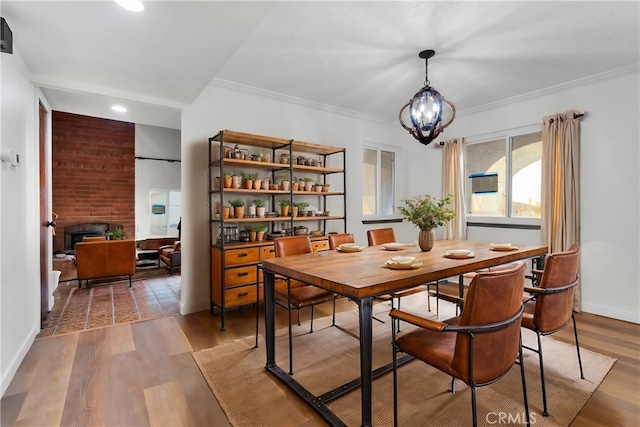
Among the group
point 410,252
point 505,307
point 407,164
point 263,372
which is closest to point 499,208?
point 407,164

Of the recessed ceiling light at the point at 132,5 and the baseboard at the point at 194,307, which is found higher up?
the recessed ceiling light at the point at 132,5

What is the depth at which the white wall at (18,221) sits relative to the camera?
2.13m

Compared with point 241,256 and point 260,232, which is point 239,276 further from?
point 260,232

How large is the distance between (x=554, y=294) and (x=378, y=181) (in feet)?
11.9

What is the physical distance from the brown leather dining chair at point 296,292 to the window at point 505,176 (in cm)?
314

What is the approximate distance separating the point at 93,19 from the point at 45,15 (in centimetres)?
27

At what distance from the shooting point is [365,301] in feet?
5.08

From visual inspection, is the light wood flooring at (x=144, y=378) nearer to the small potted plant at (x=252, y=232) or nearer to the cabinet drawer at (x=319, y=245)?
the small potted plant at (x=252, y=232)

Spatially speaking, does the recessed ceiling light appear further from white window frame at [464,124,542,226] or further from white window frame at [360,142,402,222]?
white window frame at [464,124,542,226]

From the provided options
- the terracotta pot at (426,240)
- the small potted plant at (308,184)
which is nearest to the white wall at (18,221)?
the small potted plant at (308,184)

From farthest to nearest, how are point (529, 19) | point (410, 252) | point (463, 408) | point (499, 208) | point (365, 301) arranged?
1. point (499, 208)
2. point (410, 252)
3. point (529, 19)
4. point (463, 408)
5. point (365, 301)

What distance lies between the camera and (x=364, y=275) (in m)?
1.79

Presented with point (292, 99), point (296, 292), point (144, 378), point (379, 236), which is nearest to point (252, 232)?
point (296, 292)

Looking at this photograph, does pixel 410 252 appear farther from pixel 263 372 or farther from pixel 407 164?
pixel 407 164
